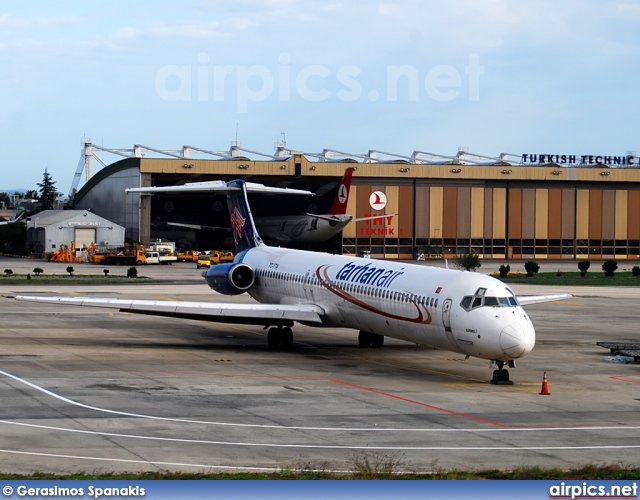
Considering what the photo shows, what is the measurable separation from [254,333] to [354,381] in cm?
1349

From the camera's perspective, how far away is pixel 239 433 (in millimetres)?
18812

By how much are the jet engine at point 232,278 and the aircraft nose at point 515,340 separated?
52.6ft

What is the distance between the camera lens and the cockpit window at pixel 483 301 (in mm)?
25812

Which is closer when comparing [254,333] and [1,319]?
[254,333]

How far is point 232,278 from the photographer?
3891 cm

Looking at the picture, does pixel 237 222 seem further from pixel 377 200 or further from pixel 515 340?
pixel 377 200

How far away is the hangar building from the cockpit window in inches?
2951

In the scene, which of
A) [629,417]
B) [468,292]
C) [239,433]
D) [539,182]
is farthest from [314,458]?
[539,182]

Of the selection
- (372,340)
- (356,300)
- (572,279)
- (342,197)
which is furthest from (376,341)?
(342,197)

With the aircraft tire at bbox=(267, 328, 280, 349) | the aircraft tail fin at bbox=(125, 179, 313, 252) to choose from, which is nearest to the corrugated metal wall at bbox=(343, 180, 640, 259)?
the aircraft tail fin at bbox=(125, 179, 313, 252)

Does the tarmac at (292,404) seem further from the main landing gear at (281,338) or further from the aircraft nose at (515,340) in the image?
the aircraft nose at (515,340)

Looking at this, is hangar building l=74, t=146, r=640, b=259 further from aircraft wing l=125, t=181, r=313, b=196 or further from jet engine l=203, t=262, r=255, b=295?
jet engine l=203, t=262, r=255, b=295

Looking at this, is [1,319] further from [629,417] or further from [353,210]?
[353,210]

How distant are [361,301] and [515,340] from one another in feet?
23.5
